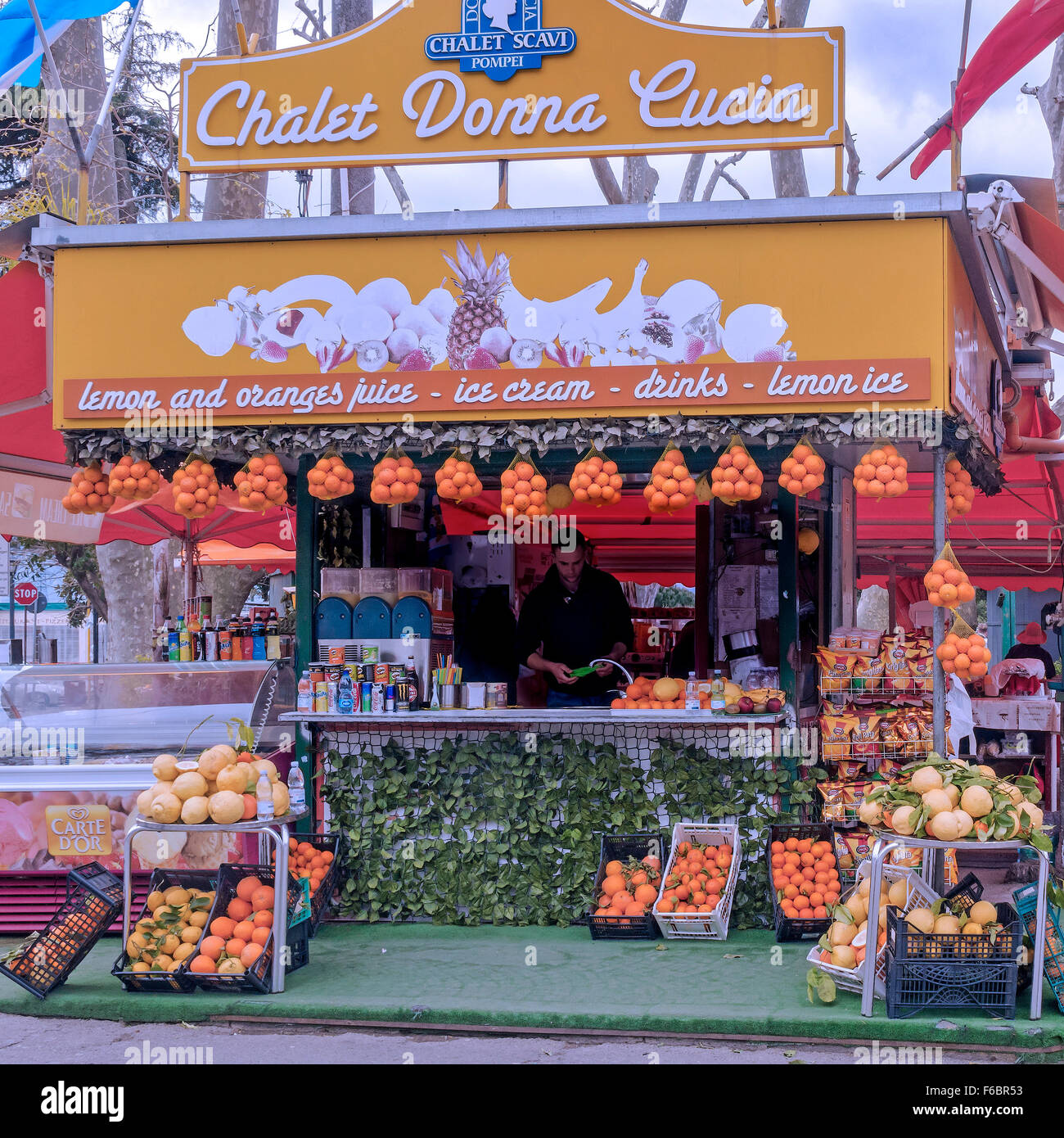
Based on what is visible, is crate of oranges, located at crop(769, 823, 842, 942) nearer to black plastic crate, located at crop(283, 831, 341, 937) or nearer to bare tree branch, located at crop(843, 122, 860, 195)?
black plastic crate, located at crop(283, 831, 341, 937)

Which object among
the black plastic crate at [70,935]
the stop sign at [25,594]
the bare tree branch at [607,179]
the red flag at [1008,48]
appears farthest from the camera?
the stop sign at [25,594]

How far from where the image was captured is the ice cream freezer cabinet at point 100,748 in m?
7.37

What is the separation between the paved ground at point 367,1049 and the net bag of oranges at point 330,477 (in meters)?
2.95

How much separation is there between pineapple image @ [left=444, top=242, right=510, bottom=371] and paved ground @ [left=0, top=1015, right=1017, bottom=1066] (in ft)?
12.1

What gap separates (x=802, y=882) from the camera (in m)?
7.08

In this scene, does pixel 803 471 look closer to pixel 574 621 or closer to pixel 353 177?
pixel 574 621

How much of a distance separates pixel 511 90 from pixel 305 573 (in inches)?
133

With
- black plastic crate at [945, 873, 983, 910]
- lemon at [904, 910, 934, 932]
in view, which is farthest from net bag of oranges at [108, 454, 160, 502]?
black plastic crate at [945, 873, 983, 910]

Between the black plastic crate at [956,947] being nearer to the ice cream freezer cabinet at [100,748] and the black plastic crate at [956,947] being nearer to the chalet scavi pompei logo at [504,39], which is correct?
the ice cream freezer cabinet at [100,748]

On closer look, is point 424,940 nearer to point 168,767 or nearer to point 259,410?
point 168,767

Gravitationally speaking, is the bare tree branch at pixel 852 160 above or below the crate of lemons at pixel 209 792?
above

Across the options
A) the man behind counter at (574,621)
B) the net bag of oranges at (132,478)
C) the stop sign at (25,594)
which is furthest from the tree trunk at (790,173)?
the stop sign at (25,594)

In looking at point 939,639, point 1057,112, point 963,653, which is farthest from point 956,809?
point 1057,112

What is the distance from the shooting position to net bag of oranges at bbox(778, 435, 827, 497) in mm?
6543
